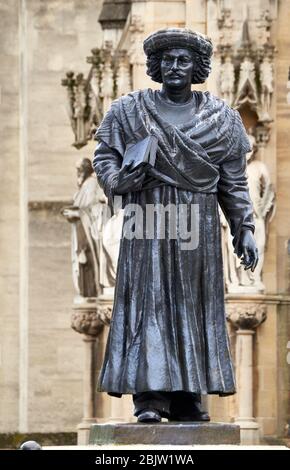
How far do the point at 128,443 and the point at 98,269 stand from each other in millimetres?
25363

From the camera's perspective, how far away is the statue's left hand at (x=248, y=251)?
24.0 metres

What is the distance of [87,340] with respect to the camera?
49844mm

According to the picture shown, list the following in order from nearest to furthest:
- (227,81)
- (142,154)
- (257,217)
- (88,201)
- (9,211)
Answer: (142,154)
(227,81)
(257,217)
(88,201)
(9,211)

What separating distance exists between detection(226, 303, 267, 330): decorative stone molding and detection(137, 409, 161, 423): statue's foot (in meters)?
21.8

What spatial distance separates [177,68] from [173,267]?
1.29 metres

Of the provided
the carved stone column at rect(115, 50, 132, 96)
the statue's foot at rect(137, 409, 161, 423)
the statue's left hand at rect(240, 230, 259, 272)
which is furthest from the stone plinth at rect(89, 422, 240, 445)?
the carved stone column at rect(115, 50, 132, 96)

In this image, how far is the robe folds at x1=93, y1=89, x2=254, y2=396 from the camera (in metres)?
23.8

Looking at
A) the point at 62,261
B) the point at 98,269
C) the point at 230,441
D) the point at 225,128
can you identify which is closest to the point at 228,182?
the point at 225,128

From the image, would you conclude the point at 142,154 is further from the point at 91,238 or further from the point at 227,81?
the point at 91,238

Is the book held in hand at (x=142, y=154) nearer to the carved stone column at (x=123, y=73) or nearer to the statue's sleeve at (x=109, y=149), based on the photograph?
the statue's sleeve at (x=109, y=149)

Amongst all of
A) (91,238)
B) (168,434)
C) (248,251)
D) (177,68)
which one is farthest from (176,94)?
(91,238)

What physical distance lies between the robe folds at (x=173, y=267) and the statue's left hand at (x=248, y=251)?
5 centimetres

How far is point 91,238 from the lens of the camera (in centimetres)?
4884
